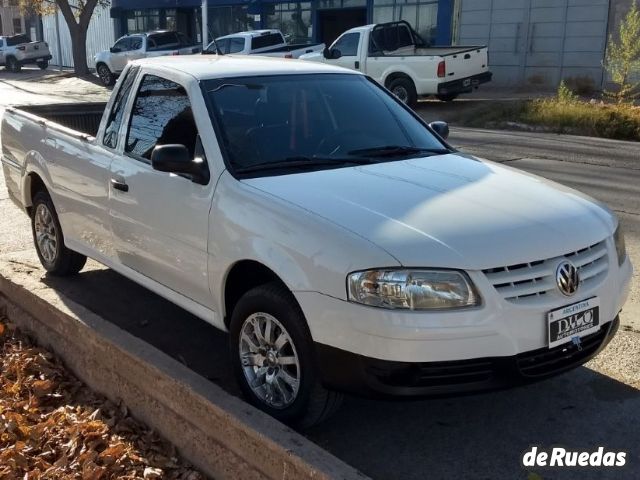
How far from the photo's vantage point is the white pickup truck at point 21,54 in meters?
41.4

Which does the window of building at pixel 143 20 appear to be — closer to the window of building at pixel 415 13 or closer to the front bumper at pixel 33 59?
the front bumper at pixel 33 59

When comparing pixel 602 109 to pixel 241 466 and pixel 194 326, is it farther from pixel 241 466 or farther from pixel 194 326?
pixel 241 466

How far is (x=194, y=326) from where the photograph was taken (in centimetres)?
527

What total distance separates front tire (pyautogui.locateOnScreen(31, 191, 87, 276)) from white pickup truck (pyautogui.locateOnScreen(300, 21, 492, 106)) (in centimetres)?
1268

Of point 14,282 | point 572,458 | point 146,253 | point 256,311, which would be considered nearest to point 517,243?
point 572,458

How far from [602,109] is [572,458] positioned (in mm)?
13296

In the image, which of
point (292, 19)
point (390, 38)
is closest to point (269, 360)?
point (390, 38)

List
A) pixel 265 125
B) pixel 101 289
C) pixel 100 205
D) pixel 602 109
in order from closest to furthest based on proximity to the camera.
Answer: pixel 265 125 < pixel 100 205 < pixel 101 289 < pixel 602 109

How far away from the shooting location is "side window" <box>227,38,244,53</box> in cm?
2392

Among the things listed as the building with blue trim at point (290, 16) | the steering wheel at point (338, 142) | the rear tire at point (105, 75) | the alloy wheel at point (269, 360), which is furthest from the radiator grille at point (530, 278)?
the rear tire at point (105, 75)

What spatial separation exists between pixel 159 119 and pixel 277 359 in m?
1.90

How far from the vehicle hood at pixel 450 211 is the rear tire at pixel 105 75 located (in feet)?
93.7

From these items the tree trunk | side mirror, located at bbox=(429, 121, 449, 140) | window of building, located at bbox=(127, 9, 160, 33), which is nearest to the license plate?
side mirror, located at bbox=(429, 121, 449, 140)

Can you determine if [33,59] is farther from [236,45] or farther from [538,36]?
[538,36]
